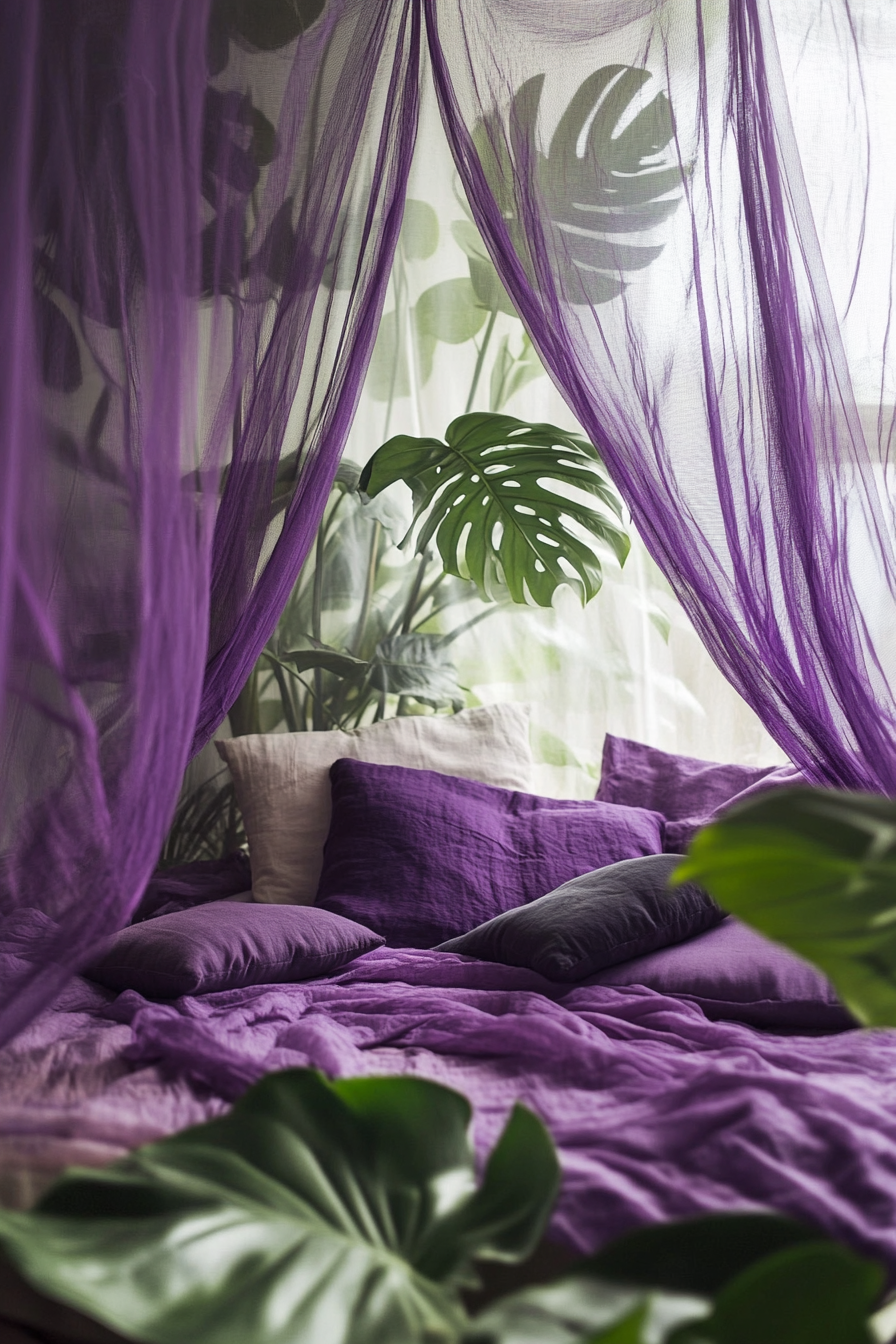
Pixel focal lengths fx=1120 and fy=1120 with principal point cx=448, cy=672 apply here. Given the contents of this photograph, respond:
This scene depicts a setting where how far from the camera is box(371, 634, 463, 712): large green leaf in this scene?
2898mm

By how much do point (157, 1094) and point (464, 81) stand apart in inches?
67.2

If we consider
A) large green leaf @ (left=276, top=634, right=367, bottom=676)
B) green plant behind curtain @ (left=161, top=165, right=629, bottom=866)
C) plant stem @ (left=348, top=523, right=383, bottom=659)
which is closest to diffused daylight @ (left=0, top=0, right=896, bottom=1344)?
green plant behind curtain @ (left=161, top=165, right=629, bottom=866)

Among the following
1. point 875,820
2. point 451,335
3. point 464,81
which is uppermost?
point 464,81

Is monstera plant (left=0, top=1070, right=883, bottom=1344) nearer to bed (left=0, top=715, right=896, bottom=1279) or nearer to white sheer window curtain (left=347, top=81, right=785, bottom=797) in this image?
bed (left=0, top=715, right=896, bottom=1279)

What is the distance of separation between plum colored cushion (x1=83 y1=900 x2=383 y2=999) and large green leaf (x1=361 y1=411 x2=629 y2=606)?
106 centimetres

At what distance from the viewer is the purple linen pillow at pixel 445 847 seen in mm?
2256

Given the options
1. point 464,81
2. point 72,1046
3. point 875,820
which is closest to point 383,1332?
point 875,820

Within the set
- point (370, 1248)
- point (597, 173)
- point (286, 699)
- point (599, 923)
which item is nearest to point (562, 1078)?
point (599, 923)

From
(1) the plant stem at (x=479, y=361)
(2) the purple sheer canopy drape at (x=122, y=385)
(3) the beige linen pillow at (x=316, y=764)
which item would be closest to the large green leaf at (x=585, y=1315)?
(2) the purple sheer canopy drape at (x=122, y=385)

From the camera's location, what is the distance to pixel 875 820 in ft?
3.11

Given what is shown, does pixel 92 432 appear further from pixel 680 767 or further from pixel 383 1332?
pixel 680 767

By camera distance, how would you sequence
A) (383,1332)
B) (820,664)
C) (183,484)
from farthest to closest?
(820,664) → (183,484) → (383,1332)

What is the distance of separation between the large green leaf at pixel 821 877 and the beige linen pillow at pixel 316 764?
152 cm

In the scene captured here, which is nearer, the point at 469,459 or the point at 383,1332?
the point at 383,1332
